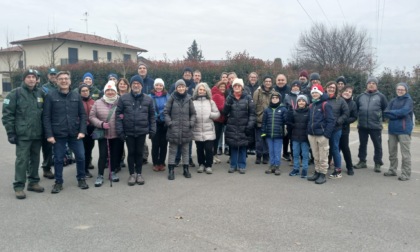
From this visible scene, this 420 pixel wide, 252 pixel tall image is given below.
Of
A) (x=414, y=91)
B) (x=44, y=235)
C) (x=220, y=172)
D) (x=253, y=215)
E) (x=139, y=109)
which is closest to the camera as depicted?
(x=44, y=235)

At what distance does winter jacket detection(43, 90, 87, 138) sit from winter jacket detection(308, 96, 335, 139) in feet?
14.5

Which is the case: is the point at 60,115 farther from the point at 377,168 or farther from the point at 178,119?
the point at 377,168

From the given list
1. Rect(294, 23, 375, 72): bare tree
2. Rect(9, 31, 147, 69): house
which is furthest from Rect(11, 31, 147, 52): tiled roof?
Rect(294, 23, 375, 72): bare tree

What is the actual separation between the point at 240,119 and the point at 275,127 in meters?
0.76

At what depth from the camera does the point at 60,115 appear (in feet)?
20.3

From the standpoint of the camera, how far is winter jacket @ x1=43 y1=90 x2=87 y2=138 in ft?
20.0

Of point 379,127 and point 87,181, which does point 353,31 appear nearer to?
point 379,127

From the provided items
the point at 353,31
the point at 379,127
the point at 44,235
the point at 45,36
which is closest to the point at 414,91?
the point at 379,127

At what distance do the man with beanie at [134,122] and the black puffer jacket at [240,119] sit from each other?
1.73 meters

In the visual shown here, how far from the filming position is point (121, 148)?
7.18 metres

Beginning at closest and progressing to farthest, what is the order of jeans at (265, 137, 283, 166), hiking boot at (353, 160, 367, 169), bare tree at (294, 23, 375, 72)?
jeans at (265, 137, 283, 166) → hiking boot at (353, 160, 367, 169) → bare tree at (294, 23, 375, 72)

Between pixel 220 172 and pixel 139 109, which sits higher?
pixel 139 109

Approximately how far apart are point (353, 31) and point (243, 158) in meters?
38.1

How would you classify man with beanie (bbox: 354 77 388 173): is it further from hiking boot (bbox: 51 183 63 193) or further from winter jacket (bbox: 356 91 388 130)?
hiking boot (bbox: 51 183 63 193)
